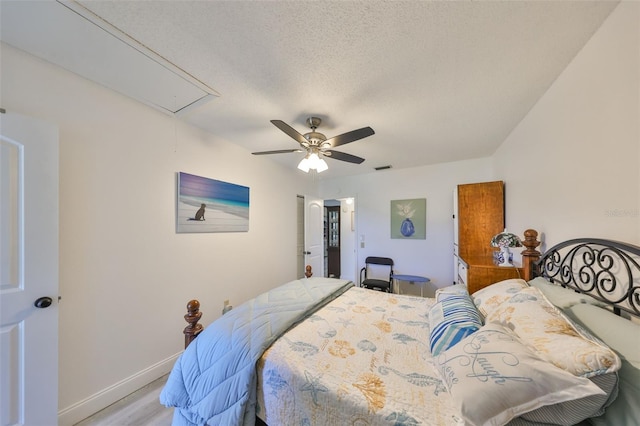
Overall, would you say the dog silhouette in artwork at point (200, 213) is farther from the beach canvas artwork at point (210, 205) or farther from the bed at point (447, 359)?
the bed at point (447, 359)

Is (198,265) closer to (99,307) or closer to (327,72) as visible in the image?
(99,307)

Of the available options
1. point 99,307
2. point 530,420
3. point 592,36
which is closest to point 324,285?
point 530,420

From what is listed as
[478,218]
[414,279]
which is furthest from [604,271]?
[414,279]

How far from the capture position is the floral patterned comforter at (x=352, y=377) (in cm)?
88

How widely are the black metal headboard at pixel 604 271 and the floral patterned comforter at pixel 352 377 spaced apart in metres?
0.89

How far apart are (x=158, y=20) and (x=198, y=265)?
6.89 ft

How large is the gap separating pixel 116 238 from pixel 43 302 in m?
0.57

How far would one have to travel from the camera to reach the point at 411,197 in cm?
399

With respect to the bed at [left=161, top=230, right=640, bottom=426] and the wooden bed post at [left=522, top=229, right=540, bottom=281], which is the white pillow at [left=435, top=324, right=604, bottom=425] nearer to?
the bed at [left=161, top=230, right=640, bottom=426]

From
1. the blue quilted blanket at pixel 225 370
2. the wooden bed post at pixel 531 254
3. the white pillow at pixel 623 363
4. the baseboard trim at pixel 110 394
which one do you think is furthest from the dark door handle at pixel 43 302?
the wooden bed post at pixel 531 254

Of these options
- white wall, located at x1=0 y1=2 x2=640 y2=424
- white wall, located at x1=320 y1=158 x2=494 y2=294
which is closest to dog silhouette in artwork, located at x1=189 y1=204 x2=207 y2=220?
white wall, located at x1=0 y1=2 x2=640 y2=424

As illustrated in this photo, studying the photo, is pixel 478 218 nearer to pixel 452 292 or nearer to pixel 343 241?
pixel 452 292

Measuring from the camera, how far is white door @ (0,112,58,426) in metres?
1.25

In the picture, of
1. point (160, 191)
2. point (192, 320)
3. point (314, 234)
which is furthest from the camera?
point (314, 234)
